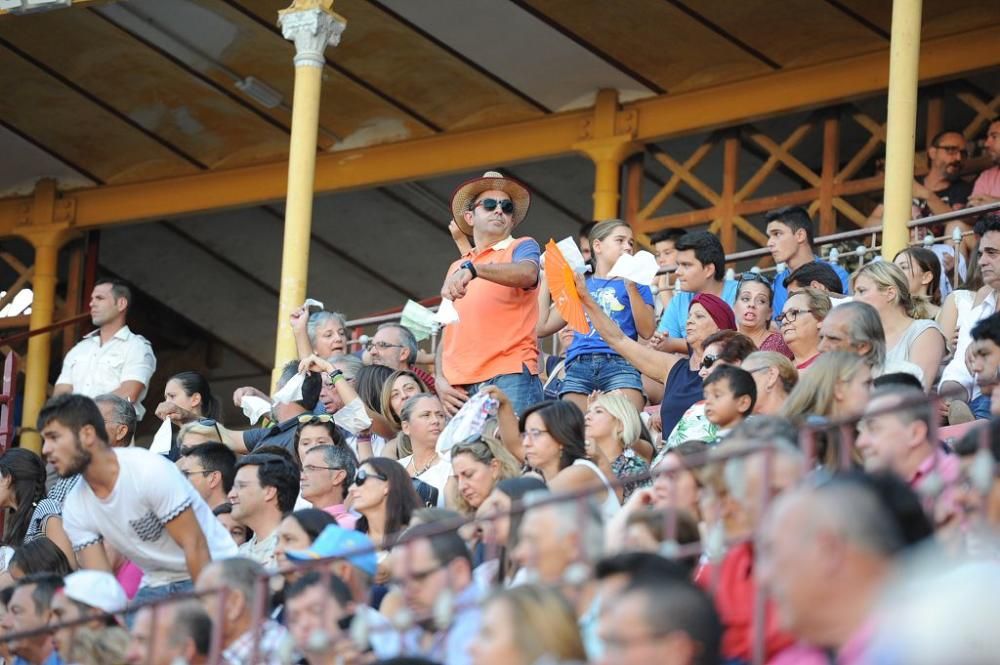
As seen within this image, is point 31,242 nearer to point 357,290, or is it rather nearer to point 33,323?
point 33,323

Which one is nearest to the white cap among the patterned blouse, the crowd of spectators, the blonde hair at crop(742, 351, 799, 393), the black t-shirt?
the crowd of spectators

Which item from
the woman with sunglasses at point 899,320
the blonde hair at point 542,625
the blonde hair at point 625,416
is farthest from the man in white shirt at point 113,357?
the blonde hair at point 542,625

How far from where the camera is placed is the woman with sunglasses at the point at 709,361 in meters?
7.74

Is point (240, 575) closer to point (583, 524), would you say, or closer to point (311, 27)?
point (583, 524)

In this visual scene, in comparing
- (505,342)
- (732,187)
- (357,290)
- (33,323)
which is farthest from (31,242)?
(505,342)

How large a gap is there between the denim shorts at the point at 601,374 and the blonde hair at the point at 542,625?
15.7 feet

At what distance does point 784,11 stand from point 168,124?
18.8 ft

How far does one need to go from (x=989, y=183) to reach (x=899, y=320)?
13.7ft

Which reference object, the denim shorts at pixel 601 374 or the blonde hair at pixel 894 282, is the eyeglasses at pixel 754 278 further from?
the blonde hair at pixel 894 282

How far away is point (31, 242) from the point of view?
1756cm

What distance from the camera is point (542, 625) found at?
4.44 meters

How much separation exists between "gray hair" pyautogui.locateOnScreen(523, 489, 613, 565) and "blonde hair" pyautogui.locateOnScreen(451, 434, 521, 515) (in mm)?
2495

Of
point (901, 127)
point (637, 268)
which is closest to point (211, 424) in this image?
point (637, 268)

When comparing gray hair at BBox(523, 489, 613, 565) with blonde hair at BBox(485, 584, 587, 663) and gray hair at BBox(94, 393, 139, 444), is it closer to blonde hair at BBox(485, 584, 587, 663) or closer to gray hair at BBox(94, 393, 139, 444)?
blonde hair at BBox(485, 584, 587, 663)
